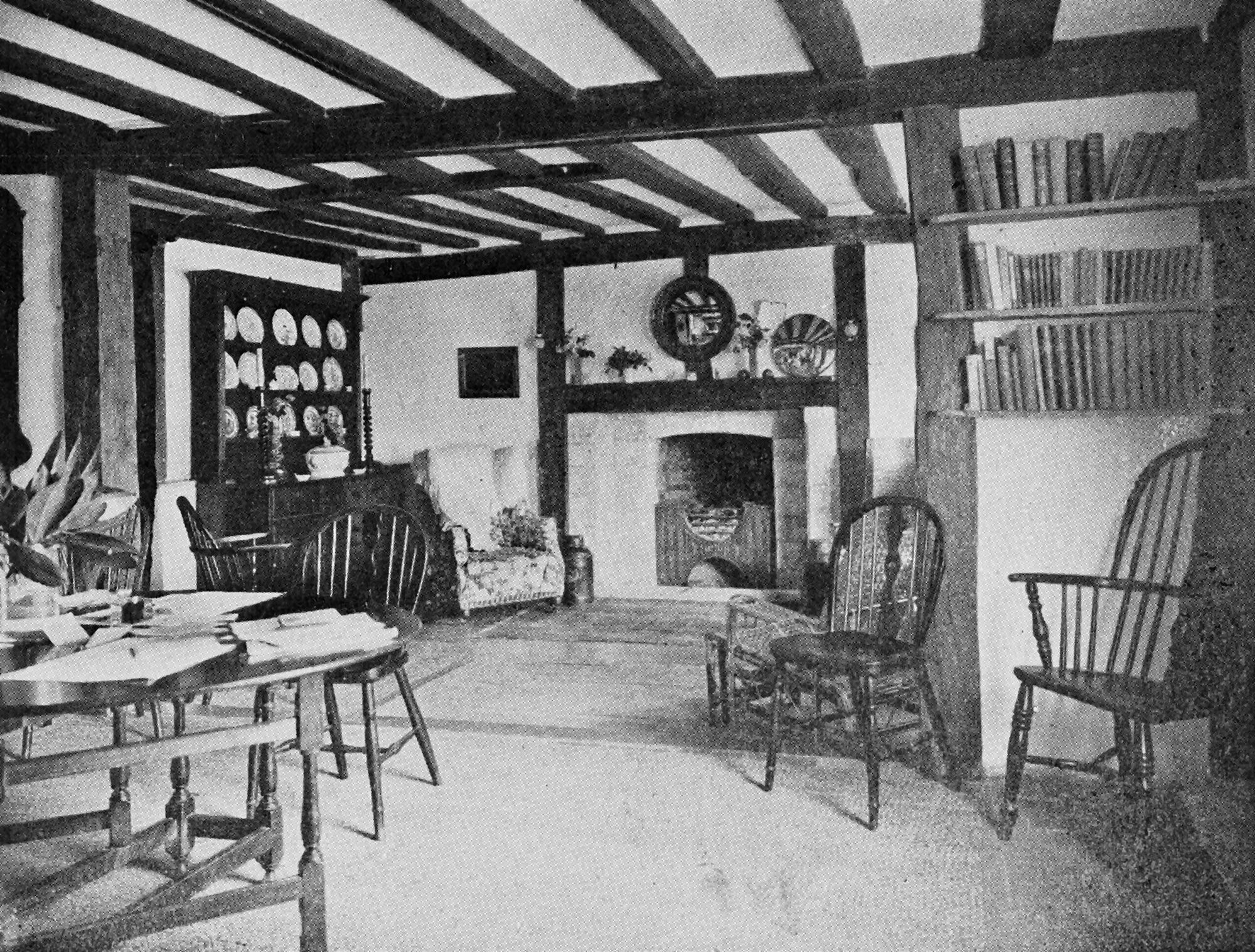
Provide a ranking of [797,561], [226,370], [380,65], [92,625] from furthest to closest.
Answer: [797,561]
[226,370]
[380,65]
[92,625]

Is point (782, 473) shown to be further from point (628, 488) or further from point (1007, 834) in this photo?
point (1007, 834)

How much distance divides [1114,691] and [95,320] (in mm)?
4472

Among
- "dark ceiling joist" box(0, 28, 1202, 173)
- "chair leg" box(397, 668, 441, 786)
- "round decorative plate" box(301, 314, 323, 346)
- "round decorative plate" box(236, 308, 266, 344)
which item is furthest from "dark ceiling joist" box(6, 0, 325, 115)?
"round decorative plate" box(301, 314, 323, 346)

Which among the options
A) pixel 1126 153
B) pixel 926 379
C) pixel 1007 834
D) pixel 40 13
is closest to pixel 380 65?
pixel 40 13

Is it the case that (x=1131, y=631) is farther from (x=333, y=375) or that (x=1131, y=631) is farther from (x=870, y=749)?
(x=333, y=375)

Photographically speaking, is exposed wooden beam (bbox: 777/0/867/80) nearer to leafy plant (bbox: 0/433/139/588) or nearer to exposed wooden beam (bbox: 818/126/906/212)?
exposed wooden beam (bbox: 818/126/906/212)

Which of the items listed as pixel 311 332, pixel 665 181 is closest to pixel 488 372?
pixel 311 332

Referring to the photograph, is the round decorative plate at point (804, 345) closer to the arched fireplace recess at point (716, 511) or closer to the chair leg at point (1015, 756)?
the arched fireplace recess at point (716, 511)

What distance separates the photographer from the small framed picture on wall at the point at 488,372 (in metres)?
7.93

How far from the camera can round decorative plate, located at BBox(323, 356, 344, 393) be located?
7.60m

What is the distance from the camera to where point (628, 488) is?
25.3 ft

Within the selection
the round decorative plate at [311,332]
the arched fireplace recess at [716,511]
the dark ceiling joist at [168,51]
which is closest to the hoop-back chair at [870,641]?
the dark ceiling joist at [168,51]

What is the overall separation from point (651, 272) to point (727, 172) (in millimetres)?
1562

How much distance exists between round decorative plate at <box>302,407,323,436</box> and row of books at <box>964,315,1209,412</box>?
517 cm
